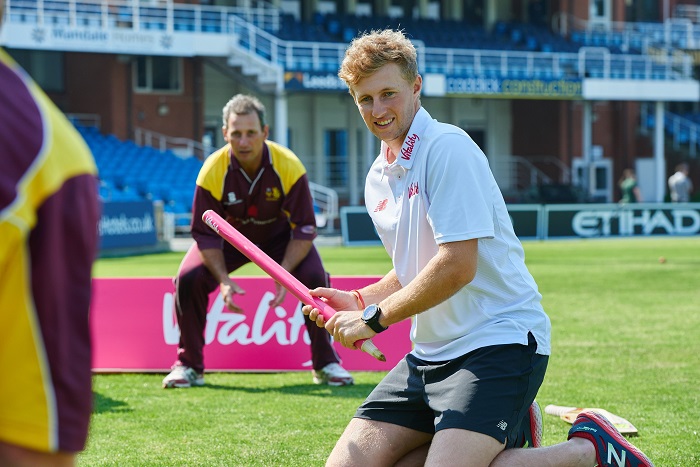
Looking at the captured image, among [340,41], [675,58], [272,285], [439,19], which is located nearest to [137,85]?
[340,41]

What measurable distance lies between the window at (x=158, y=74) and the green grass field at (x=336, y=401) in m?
26.1

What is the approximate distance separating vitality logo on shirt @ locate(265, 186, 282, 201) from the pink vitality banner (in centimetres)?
99

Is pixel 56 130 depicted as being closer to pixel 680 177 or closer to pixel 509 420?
pixel 509 420

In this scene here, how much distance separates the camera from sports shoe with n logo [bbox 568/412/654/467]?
4.50m

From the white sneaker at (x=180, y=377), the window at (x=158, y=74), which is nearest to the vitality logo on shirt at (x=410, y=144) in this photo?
the white sneaker at (x=180, y=377)

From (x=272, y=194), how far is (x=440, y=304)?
389cm

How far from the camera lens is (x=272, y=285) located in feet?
28.8

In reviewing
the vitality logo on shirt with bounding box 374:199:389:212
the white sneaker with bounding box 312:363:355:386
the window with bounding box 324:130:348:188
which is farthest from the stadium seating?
the vitality logo on shirt with bounding box 374:199:389:212

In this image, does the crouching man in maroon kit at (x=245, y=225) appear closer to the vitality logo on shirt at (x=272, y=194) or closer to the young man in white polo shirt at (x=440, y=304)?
the vitality logo on shirt at (x=272, y=194)

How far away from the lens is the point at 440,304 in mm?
4172

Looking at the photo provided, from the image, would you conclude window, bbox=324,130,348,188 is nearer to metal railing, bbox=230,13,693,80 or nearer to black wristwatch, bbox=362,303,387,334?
metal railing, bbox=230,13,693,80

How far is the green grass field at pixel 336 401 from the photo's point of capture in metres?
6.04

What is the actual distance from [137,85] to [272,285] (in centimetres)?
2955

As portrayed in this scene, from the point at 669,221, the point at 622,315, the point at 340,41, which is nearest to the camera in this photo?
the point at 622,315
